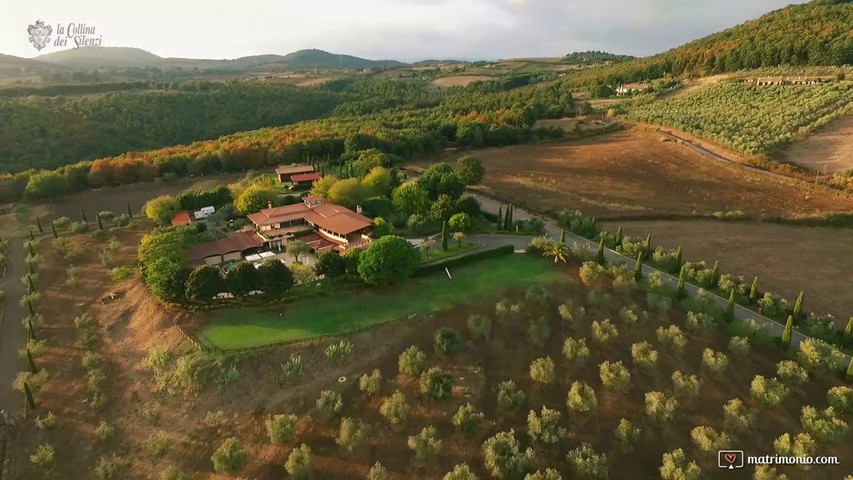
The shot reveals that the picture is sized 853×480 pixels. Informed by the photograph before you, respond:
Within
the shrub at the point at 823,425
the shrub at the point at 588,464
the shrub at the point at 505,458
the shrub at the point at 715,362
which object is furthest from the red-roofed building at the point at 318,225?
the shrub at the point at 823,425

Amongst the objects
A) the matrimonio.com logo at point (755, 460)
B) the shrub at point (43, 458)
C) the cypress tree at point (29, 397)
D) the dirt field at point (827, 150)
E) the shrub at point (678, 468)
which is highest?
the dirt field at point (827, 150)

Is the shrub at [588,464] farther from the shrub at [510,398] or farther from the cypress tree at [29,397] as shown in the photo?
the cypress tree at [29,397]

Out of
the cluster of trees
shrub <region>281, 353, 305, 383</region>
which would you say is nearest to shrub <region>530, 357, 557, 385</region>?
shrub <region>281, 353, 305, 383</region>

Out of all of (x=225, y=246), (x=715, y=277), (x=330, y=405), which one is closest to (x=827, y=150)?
(x=715, y=277)

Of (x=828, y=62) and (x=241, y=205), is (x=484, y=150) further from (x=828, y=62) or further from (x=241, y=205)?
(x=828, y=62)

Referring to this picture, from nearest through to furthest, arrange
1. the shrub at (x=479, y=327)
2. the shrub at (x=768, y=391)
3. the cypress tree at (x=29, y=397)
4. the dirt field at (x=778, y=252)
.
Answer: the shrub at (x=768, y=391) → the cypress tree at (x=29, y=397) → the shrub at (x=479, y=327) → the dirt field at (x=778, y=252)

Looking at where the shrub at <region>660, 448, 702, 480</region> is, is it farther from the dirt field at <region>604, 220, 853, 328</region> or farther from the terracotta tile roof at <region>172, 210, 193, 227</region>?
the terracotta tile roof at <region>172, 210, 193, 227</region>
